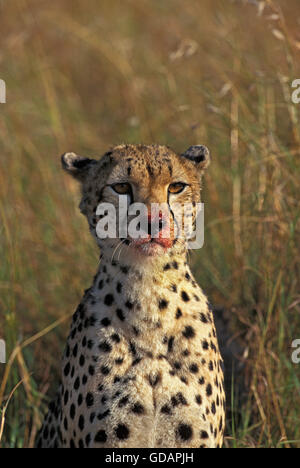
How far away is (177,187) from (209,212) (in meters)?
1.58

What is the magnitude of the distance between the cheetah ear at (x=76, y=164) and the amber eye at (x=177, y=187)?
0.34 m

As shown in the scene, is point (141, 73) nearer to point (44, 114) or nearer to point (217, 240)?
point (44, 114)

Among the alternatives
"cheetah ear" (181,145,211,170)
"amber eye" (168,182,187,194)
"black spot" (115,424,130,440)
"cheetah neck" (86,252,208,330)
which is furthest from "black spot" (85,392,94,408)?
"cheetah ear" (181,145,211,170)

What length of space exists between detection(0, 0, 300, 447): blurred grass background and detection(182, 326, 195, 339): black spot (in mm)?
490

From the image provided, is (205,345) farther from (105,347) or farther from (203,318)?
(105,347)

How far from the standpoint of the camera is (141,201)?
2.38 metres

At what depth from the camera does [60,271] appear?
4012mm

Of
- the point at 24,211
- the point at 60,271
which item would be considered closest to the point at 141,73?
the point at 24,211

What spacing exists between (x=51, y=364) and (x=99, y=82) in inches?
133

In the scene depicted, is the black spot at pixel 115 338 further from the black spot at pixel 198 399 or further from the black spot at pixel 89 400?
the black spot at pixel 198 399

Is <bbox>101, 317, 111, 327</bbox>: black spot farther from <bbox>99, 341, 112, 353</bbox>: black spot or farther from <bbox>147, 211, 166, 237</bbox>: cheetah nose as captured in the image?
<bbox>147, 211, 166, 237</bbox>: cheetah nose

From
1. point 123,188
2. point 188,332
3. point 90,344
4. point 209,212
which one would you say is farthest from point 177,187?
point 209,212

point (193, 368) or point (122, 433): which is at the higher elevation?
point (193, 368)

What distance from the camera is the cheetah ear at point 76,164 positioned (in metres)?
2.70
